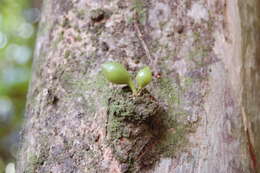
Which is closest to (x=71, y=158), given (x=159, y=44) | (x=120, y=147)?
(x=120, y=147)

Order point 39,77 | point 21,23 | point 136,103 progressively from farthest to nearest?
point 21,23 < point 39,77 < point 136,103

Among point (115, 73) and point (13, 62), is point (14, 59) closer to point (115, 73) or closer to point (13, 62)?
point (13, 62)

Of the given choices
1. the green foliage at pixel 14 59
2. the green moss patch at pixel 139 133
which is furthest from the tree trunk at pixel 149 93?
the green foliage at pixel 14 59

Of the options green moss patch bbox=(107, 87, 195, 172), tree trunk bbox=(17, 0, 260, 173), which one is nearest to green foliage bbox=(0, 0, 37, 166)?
tree trunk bbox=(17, 0, 260, 173)

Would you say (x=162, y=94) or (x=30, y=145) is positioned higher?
(x=162, y=94)

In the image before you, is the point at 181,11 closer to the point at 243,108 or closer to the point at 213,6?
the point at 213,6

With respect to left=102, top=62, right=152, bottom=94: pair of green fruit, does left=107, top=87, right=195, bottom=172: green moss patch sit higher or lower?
lower

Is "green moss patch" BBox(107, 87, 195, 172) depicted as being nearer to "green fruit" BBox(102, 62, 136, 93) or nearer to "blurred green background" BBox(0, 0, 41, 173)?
"green fruit" BBox(102, 62, 136, 93)

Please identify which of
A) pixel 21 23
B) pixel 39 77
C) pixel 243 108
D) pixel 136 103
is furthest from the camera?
pixel 21 23
